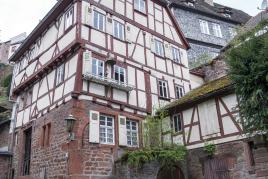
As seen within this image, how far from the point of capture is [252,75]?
927 cm

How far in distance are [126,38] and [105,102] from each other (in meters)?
4.11

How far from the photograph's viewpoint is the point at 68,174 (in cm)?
1146

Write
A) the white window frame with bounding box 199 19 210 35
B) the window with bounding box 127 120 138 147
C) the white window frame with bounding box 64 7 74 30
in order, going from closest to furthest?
the window with bounding box 127 120 138 147 < the white window frame with bounding box 64 7 74 30 < the white window frame with bounding box 199 19 210 35

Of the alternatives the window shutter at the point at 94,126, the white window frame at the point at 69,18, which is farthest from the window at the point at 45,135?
the white window frame at the point at 69,18

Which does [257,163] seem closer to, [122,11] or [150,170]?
[150,170]

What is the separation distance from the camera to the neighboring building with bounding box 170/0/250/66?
88.4ft

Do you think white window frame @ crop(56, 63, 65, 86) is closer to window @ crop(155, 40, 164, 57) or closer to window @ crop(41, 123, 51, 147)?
window @ crop(41, 123, 51, 147)

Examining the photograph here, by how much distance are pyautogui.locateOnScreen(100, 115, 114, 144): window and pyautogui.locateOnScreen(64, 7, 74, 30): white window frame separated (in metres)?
4.82

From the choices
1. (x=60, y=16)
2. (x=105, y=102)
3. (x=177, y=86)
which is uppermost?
(x=60, y=16)

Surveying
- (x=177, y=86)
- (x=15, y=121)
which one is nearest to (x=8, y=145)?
(x=15, y=121)

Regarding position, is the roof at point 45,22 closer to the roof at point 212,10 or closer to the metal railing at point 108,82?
the metal railing at point 108,82

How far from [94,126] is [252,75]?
6.38 metres

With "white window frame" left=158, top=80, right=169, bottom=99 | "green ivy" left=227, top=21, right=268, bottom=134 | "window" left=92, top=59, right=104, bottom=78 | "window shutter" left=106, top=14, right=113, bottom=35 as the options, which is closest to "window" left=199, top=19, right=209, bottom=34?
"white window frame" left=158, top=80, right=169, bottom=99

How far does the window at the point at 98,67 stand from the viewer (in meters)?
13.6
